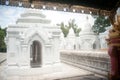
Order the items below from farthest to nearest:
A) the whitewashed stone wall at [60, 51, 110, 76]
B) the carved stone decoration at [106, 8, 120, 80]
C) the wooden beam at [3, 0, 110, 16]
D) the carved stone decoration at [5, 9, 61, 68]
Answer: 1. the carved stone decoration at [5, 9, 61, 68]
2. the whitewashed stone wall at [60, 51, 110, 76]
3. the wooden beam at [3, 0, 110, 16]
4. the carved stone decoration at [106, 8, 120, 80]

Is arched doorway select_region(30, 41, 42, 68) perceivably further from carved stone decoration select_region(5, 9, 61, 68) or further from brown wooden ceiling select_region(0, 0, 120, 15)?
brown wooden ceiling select_region(0, 0, 120, 15)

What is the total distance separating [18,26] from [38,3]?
325cm

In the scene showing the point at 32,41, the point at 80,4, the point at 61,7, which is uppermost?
the point at 80,4

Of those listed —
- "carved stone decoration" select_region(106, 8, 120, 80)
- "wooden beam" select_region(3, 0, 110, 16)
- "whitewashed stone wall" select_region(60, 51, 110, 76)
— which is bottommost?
"whitewashed stone wall" select_region(60, 51, 110, 76)

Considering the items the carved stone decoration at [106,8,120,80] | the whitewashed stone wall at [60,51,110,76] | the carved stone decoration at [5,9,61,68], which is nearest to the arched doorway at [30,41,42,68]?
the carved stone decoration at [5,9,61,68]

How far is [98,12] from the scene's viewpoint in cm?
530

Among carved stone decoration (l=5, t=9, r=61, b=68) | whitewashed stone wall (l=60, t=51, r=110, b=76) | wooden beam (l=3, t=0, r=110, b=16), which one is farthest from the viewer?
carved stone decoration (l=5, t=9, r=61, b=68)

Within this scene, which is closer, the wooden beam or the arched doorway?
the wooden beam

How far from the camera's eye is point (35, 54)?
7973 mm

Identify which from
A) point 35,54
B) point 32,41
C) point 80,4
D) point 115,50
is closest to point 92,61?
point 35,54

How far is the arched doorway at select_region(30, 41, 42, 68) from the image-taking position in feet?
25.8

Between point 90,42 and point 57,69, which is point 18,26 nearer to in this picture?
point 57,69

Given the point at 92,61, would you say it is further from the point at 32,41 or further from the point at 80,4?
the point at 80,4

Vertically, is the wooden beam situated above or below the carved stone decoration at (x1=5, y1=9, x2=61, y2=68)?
above
